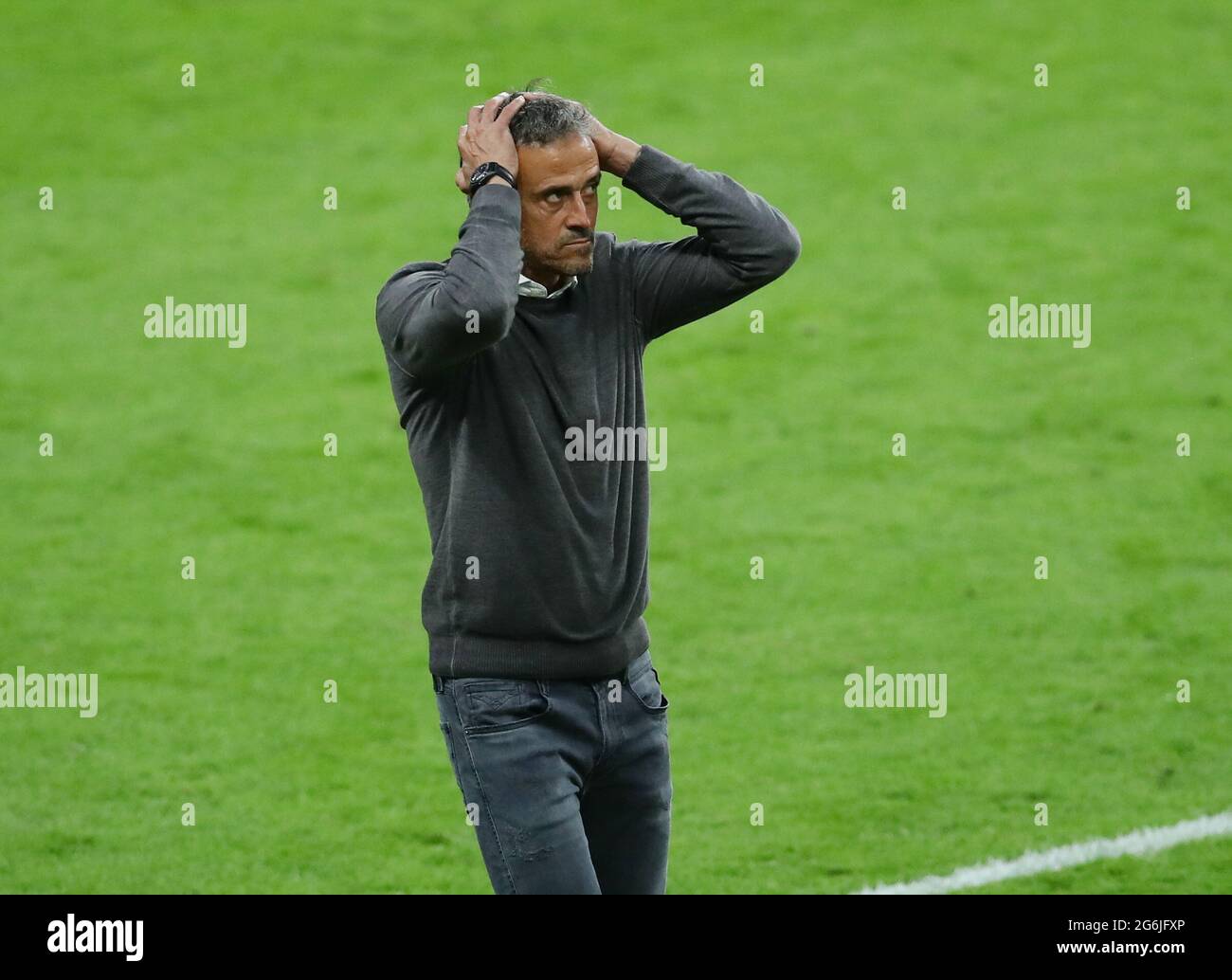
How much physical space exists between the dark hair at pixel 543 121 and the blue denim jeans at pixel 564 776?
144 cm

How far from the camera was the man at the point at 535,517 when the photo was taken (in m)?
4.54

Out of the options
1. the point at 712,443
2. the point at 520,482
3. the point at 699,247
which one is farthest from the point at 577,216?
the point at 712,443

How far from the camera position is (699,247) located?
4992 millimetres

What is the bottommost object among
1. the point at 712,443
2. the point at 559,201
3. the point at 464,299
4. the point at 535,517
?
the point at 535,517

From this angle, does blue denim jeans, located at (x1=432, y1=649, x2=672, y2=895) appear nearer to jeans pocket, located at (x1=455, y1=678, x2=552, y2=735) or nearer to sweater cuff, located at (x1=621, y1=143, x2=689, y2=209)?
jeans pocket, located at (x1=455, y1=678, x2=552, y2=735)

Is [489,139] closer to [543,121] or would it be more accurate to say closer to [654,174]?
[543,121]

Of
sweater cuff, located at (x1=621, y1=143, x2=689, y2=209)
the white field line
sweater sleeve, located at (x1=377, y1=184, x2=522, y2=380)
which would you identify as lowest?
the white field line

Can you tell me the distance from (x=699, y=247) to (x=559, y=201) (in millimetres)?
503

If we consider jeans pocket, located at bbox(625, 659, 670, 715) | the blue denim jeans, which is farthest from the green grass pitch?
jeans pocket, located at bbox(625, 659, 670, 715)

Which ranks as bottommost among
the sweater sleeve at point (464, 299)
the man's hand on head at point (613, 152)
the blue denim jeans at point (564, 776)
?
the blue denim jeans at point (564, 776)

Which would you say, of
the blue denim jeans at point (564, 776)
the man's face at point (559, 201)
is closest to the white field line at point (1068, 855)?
the blue denim jeans at point (564, 776)

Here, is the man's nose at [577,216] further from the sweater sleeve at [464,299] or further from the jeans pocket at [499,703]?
the jeans pocket at [499,703]

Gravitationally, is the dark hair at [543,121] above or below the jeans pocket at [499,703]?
above

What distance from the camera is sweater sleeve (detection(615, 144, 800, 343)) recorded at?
4.90 m
